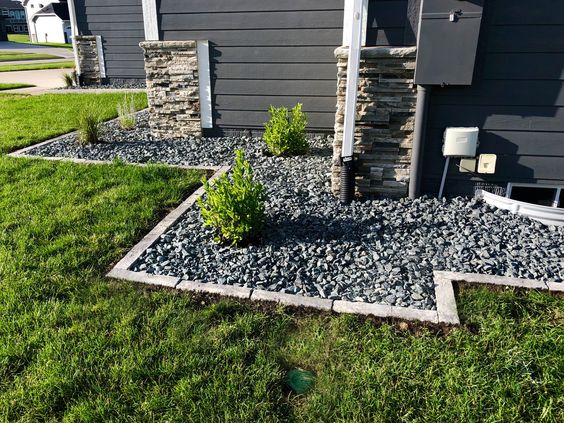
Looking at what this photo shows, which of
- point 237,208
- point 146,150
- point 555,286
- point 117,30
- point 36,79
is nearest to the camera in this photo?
point 555,286

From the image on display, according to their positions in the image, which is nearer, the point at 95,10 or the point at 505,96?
the point at 505,96

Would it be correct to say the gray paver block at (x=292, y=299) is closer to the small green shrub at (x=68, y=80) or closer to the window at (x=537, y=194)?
the window at (x=537, y=194)

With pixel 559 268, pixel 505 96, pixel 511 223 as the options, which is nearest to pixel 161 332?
pixel 559 268

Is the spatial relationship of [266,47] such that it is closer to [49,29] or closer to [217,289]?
[217,289]

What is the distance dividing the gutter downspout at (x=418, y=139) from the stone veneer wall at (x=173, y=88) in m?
3.35

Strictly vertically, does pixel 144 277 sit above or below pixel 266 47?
below

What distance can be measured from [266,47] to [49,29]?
5428 cm

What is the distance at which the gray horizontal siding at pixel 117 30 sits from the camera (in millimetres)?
10955

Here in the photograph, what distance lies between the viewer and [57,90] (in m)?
11.1

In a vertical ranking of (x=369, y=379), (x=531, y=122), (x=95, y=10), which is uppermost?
(x=95, y=10)

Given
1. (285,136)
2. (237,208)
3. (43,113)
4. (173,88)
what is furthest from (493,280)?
(43,113)

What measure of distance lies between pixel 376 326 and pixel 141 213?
227cm

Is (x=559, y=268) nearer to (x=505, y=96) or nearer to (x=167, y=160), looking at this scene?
(x=505, y=96)

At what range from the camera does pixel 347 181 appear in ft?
12.8
